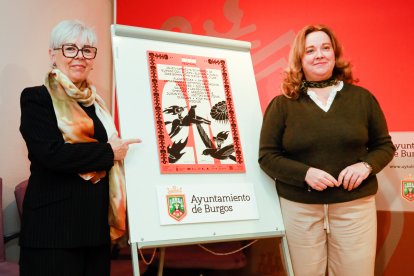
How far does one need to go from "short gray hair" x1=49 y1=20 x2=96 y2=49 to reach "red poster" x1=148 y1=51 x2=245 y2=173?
0.41 m

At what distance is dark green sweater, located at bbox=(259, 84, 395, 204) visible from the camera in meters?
1.81

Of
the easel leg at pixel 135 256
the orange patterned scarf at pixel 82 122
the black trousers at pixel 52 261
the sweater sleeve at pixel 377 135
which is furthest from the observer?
the sweater sleeve at pixel 377 135

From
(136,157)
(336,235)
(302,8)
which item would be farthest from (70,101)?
(302,8)

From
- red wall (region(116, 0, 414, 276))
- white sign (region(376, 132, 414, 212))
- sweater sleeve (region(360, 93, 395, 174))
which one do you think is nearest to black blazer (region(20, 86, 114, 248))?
sweater sleeve (region(360, 93, 395, 174))

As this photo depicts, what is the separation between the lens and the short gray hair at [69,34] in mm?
1613

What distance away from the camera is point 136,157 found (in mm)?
1812

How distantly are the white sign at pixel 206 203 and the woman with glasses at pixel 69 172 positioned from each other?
21 cm

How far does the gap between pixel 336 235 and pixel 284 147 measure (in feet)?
1.50

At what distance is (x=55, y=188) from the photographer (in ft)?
4.90

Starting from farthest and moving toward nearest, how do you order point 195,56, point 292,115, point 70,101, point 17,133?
point 17,133 → point 195,56 → point 292,115 → point 70,101

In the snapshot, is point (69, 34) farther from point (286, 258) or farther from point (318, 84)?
point (286, 258)

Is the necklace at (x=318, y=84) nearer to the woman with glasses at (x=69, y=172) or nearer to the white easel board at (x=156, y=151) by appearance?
the white easel board at (x=156, y=151)

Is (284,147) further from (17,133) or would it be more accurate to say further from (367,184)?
(17,133)

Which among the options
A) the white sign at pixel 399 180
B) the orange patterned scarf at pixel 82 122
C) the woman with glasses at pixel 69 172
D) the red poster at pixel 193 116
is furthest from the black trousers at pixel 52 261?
the white sign at pixel 399 180
